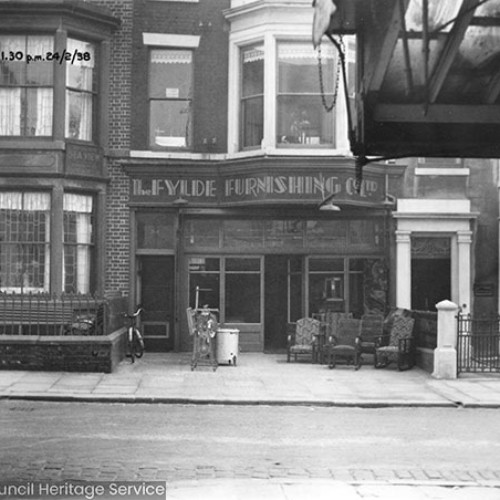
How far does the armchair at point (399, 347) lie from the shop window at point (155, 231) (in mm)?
5390

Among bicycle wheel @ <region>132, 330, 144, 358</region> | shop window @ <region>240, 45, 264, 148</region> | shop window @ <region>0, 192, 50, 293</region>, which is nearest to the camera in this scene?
bicycle wheel @ <region>132, 330, 144, 358</region>

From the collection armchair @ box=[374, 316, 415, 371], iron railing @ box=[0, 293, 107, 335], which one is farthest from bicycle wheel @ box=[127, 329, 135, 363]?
armchair @ box=[374, 316, 415, 371]

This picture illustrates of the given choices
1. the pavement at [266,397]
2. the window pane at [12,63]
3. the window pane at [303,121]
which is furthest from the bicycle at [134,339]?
the window pane at [12,63]

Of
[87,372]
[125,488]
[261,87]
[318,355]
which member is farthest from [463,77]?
[261,87]

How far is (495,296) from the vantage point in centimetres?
2038

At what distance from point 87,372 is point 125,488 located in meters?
8.96

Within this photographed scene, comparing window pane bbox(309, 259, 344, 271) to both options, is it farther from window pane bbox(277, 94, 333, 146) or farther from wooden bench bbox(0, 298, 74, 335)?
wooden bench bbox(0, 298, 74, 335)

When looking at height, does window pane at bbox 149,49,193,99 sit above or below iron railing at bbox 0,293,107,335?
above

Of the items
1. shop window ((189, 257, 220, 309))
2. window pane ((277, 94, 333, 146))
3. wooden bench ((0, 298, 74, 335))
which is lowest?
wooden bench ((0, 298, 74, 335))

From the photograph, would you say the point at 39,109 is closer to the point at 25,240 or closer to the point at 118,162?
the point at 118,162

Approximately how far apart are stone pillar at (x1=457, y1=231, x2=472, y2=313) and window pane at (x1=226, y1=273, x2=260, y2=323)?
461 centimetres

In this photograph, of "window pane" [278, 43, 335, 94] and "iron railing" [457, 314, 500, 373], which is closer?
"iron railing" [457, 314, 500, 373]

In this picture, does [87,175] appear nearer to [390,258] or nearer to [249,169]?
[249,169]

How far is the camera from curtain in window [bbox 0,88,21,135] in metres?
18.9
